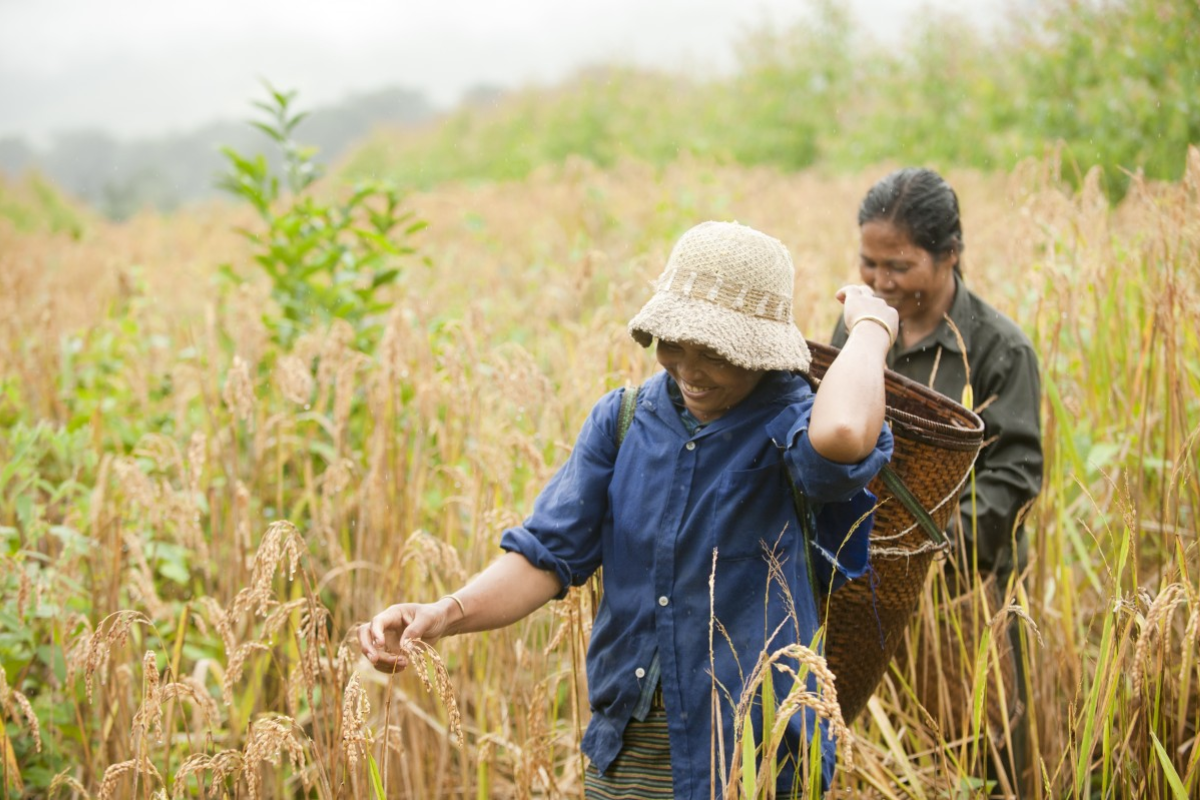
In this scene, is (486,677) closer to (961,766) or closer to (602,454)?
(602,454)

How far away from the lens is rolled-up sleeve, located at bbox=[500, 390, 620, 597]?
1596mm

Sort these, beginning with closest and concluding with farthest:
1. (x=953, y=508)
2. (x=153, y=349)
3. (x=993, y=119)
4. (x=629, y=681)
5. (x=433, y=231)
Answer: (x=629, y=681)
(x=953, y=508)
(x=153, y=349)
(x=433, y=231)
(x=993, y=119)

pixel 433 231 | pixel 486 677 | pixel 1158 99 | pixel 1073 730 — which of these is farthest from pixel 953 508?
pixel 433 231

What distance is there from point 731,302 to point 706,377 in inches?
4.7

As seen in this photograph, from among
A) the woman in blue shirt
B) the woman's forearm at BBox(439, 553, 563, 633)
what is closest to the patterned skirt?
the woman in blue shirt

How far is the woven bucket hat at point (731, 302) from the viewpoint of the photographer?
1.43 metres

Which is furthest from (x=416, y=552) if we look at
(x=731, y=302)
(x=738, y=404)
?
(x=731, y=302)

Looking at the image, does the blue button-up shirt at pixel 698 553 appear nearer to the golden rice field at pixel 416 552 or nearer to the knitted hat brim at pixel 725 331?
the knitted hat brim at pixel 725 331

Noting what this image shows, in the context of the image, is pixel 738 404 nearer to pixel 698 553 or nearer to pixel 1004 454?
pixel 698 553

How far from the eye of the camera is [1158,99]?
5887mm

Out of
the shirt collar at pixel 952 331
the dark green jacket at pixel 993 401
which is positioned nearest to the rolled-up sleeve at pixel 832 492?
the dark green jacket at pixel 993 401

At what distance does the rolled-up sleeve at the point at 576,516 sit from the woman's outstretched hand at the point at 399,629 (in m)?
0.18

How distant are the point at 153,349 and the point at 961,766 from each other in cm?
304

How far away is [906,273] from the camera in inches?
87.9
